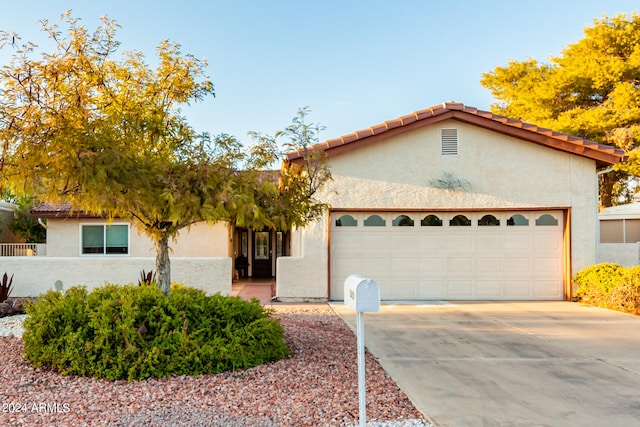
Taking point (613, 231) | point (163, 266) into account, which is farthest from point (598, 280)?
point (163, 266)

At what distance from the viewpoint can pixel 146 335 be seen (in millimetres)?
6062

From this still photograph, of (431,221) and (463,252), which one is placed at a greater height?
(431,221)

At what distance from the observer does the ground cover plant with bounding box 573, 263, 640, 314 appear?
37.9 feet

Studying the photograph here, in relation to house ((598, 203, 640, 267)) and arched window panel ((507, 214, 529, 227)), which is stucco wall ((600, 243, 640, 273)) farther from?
arched window panel ((507, 214, 529, 227))

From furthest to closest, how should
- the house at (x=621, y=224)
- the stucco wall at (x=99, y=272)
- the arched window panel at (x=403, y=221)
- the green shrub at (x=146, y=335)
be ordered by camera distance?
the house at (x=621, y=224) → the arched window panel at (x=403, y=221) → the stucco wall at (x=99, y=272) → the green shrub at (x=146, y=335)

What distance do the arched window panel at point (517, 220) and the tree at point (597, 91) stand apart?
1048 cm

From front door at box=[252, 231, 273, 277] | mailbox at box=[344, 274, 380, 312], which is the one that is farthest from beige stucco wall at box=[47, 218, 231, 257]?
mailbox at box=[344, 274, 380, 312]

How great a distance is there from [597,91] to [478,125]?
15.0 m

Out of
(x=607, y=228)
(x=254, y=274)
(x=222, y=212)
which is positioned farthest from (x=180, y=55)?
(x=607, y=228)

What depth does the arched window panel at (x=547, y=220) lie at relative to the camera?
44.3 ft

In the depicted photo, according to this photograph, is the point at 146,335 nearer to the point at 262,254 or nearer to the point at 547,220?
the point at 547,220

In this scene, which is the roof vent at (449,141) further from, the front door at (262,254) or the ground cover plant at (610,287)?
the front door at (262,254)

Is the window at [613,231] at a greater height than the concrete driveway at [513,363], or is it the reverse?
the window at [613,231]

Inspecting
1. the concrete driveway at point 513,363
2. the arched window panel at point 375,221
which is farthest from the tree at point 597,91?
the concrete driveway at point 513,363
